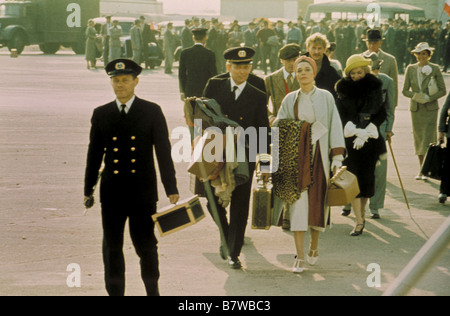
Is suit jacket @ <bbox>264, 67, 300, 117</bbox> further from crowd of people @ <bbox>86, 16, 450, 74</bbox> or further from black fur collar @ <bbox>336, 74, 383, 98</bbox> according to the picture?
crowd of people @ <bbox>86, 16, 450, 74</bbox>

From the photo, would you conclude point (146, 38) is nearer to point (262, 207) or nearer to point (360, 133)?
point (360, 133)

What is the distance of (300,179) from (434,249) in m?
3.80

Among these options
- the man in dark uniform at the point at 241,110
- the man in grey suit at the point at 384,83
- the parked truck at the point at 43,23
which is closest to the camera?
the man in dark uniform at the point at 241,110

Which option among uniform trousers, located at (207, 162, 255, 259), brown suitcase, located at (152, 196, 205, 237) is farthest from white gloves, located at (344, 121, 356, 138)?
brown suitcase, located at (152, 196, 205, 237)

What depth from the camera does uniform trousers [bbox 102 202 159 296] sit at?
5.63 meters

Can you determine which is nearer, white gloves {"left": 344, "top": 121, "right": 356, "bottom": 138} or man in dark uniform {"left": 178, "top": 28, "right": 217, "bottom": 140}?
white gloves {"left": 344, "top": 121, "right": 356, "bottom": 138}

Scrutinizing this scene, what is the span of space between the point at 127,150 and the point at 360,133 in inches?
131

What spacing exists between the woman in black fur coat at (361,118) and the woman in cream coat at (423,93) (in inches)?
113

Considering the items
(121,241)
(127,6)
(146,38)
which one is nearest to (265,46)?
(146,38)

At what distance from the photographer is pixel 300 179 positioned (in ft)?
22.7

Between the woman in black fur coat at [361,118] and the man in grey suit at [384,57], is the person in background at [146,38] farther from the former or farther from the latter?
the woman in black fur coat at [361,118]

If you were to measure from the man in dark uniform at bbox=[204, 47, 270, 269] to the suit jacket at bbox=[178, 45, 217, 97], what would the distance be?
4.82 metres

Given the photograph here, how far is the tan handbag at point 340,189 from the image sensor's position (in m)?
6.99

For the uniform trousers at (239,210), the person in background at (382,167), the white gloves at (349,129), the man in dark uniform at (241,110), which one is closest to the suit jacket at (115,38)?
the person in background at (382,167)
